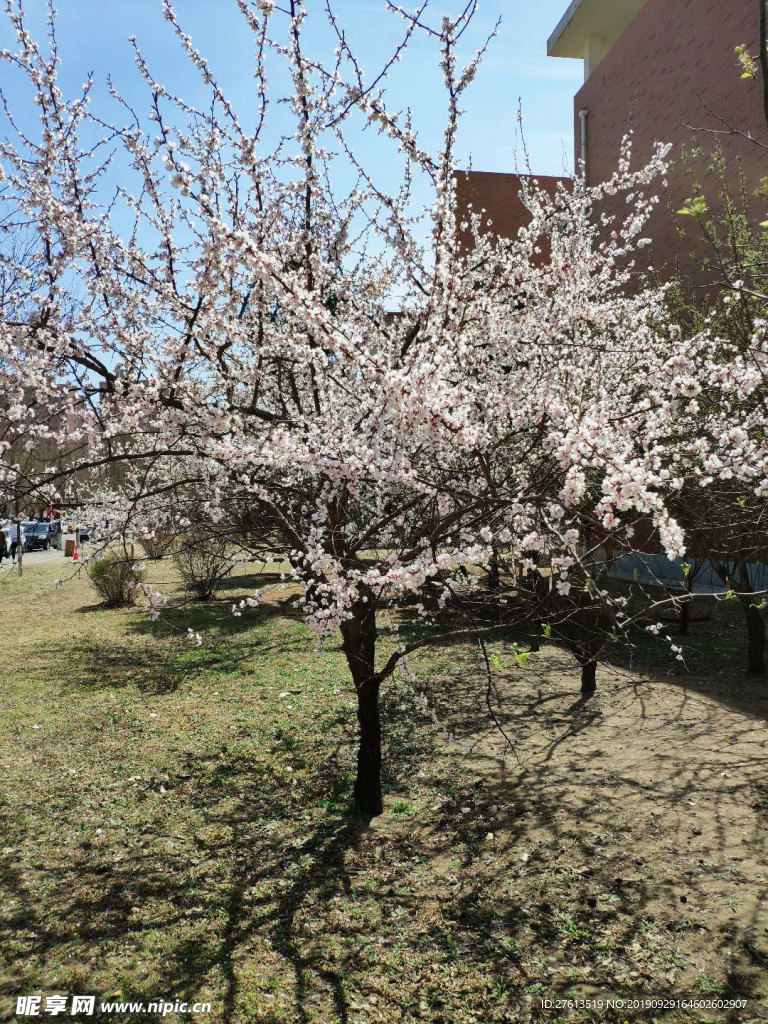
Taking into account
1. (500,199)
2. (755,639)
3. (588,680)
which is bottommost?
(588,680)

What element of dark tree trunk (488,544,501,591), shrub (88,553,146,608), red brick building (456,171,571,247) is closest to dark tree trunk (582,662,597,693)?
dark tree trunk (488,544,501,591)

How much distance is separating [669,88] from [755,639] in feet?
41.8

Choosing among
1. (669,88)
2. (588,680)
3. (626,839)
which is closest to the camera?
(626,839)

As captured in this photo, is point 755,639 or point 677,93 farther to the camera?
point 677,93

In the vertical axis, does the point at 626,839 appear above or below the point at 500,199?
below

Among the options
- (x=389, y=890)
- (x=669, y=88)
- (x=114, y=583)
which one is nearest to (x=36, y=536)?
(x=114, y=583)

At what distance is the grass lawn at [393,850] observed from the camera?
3.52 meters

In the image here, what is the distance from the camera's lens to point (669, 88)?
15.2m

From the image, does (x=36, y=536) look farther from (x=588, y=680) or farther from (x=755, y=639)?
(x=755, y=639)

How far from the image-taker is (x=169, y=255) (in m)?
4.69

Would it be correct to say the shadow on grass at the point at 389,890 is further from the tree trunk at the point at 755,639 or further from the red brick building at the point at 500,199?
the red brick building at the point at 500,199

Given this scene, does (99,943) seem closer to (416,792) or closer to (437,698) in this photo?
(416,792)

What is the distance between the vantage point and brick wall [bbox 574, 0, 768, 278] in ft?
41.2

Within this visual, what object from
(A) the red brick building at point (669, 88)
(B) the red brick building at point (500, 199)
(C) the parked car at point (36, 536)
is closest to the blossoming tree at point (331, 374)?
(A) the red brick building at point (669, 88)
